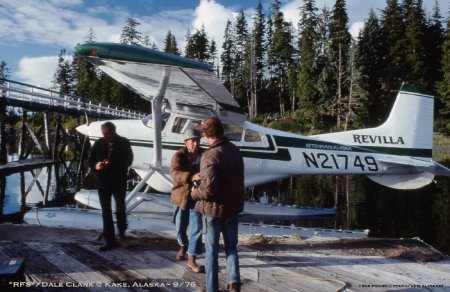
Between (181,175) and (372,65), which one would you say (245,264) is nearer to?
(181,175)

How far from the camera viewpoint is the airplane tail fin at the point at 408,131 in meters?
8.98

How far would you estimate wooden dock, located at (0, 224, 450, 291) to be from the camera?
10.7ft

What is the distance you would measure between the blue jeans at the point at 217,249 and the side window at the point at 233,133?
5161 mm

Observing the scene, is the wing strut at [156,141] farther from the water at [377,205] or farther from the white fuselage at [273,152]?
the water at [377,205]

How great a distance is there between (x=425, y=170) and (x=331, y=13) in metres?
41.0

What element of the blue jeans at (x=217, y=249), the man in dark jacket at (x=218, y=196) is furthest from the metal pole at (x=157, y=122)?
the blue jeans at (x=217, y=249)

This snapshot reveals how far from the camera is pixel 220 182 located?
293 centimetres

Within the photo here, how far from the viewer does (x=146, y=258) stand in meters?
3.93

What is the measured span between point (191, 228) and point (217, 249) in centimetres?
78

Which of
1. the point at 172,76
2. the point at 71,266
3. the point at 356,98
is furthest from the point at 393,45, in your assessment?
the point at 71,266

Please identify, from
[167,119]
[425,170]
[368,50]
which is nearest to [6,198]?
[167,119]

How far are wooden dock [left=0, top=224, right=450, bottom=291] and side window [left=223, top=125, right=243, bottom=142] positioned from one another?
359 centimetres

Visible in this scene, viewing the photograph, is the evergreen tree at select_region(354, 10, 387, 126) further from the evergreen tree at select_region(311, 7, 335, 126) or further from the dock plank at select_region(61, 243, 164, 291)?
the dock plank at select_region(61, 243, 164, 291)

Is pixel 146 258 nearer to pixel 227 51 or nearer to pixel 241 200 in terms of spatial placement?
pixel 241 200
